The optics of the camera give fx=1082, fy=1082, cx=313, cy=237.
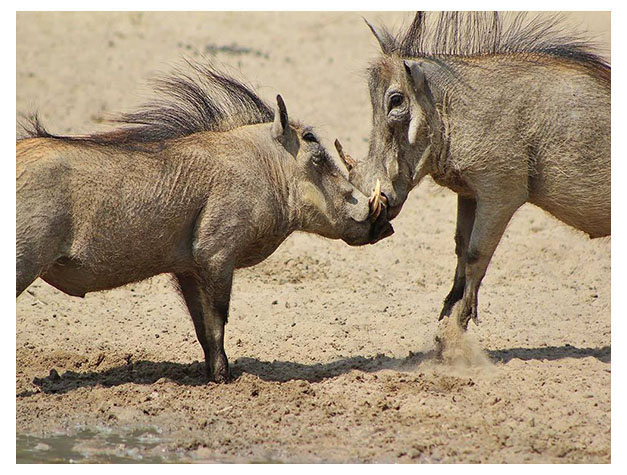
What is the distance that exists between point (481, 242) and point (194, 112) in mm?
2057

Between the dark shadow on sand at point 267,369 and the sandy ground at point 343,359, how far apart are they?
0.07 feet

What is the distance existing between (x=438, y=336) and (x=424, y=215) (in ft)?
12.0

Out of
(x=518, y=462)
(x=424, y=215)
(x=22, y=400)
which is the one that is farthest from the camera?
(x=424, y=215)

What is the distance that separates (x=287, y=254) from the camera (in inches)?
380

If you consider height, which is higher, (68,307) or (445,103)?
(445,103)

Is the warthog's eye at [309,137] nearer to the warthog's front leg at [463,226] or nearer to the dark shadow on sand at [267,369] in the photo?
the warthog's front leg at [463,226]

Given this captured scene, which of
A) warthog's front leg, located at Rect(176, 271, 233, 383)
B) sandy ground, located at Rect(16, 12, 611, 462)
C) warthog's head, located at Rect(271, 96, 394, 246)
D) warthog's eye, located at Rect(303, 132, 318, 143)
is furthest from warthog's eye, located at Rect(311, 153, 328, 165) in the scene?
sandy ground, located at Rect(16, 12, 611, 462)

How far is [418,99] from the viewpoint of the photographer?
23.4 ft

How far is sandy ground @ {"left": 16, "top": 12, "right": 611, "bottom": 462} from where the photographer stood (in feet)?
19.5

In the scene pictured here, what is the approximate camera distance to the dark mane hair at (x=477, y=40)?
733cm

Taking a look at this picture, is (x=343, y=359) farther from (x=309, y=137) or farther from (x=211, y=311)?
(x=309, y=137)

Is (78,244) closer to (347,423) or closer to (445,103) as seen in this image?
(347,423)

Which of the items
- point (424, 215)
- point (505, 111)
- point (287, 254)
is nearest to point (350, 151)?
point (424, 215)

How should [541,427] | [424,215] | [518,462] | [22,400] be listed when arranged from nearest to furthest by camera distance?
1. [518,462]
2. [541,427]
3. [22,400]
4. [424,215]
